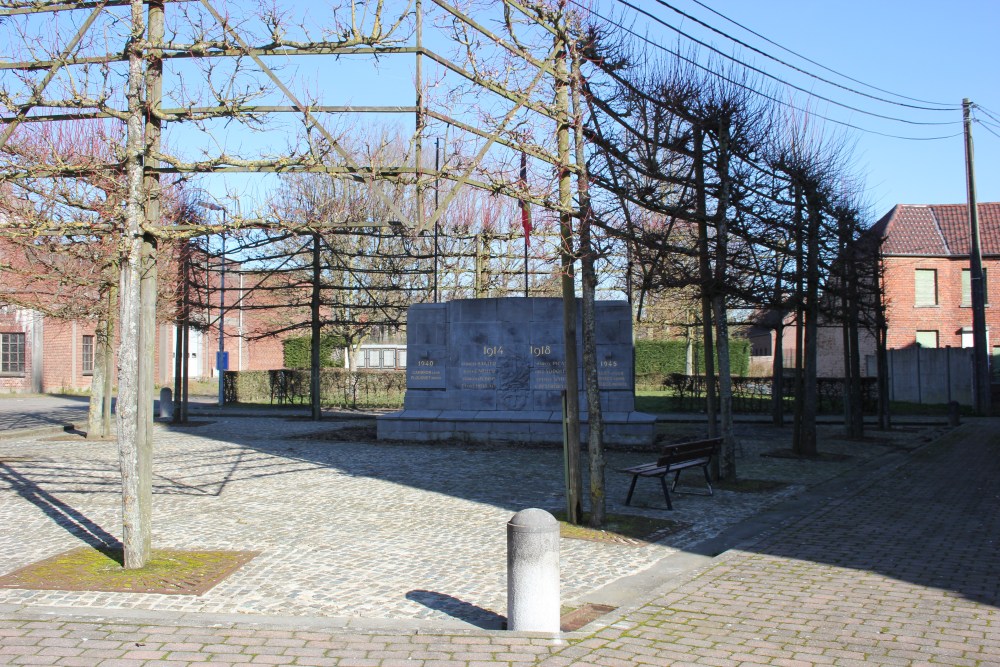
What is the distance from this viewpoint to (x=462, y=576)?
23.6ft

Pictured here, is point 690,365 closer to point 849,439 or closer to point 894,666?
point 849,439

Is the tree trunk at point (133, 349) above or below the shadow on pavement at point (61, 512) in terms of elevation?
above

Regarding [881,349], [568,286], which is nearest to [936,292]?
[881,349]

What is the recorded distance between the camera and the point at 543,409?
1898cm

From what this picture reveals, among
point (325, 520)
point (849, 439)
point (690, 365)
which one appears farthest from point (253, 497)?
point (690, 365)

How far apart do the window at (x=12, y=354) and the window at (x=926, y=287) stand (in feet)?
133

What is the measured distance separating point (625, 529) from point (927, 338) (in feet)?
105

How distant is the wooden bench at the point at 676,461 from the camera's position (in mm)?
10633

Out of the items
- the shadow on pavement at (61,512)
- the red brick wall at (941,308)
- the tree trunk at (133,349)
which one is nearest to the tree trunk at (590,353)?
the tree trunk at (133,349)

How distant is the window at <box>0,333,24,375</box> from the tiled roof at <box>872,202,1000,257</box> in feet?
129

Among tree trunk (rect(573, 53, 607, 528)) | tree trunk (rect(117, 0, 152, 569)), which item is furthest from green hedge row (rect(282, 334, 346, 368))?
tree trunk (rect(117, 0, 152, 569))

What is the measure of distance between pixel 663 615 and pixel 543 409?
13.0m

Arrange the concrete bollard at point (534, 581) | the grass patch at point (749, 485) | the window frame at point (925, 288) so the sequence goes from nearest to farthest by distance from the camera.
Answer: the concrete bollard at point (534, 581), the grass patch at point (749, 485), the window frame at point (925, 288)

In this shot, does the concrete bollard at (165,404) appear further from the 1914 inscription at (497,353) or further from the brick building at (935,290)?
the brick building at (935,290)
